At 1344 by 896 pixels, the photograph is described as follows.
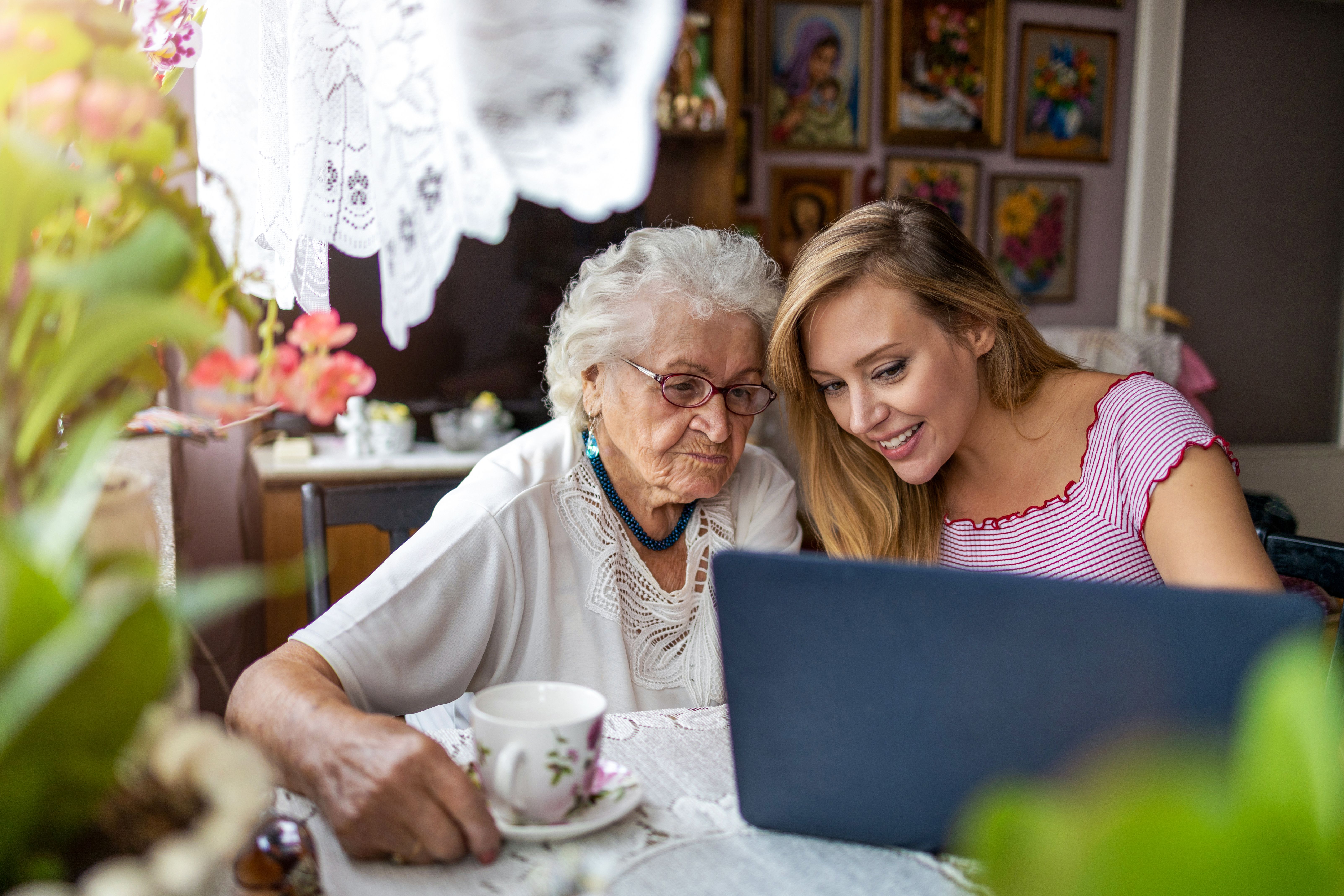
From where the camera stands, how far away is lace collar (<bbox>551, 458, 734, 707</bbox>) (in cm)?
132

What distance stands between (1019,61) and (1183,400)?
9.53 ft

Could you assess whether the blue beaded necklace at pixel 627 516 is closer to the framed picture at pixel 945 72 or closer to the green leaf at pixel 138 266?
the green leaf at pixel 138 266

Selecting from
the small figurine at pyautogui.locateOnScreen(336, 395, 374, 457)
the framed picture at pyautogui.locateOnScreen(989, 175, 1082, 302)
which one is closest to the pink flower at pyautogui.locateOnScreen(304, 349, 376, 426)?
the small figurine at pyautogui.locateOnScreen(336, 395, 374, 457)

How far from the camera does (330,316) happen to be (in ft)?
2.13

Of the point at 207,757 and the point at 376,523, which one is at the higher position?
the point at 207,757

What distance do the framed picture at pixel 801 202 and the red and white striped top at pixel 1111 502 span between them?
230 centimetres

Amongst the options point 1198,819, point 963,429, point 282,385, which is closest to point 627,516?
point 963,429

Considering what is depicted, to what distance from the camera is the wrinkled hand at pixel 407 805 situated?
679 mm

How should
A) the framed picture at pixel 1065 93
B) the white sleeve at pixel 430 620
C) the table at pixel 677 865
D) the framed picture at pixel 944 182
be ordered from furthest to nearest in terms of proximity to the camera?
the framed picture at pixel 1065 93 < the framed picture at pixel 944 182 < the white sleeve at pixel 430 620 < the table at pixel 677 865

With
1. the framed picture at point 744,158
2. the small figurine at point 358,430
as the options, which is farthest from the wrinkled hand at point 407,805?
the framed picture at point 744,158

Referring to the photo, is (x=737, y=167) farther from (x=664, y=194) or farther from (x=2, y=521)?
(x=2, y=521)

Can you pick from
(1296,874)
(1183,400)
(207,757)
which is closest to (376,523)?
(207,757)

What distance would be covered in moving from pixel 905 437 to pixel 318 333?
917mm

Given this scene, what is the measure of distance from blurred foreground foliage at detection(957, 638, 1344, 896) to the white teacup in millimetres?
450
